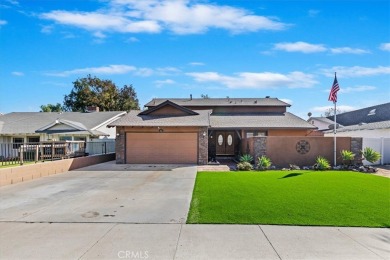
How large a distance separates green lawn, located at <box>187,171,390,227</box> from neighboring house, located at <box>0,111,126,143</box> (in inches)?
651

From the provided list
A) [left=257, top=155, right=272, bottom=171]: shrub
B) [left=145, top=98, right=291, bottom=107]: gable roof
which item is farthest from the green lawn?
[left=145, top=98, right=291, bottom=107]: gable roof

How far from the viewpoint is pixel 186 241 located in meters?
4.91

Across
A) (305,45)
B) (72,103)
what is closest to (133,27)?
(305,45)

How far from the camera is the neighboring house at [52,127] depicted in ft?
77.8

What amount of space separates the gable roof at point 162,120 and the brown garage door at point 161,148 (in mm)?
820

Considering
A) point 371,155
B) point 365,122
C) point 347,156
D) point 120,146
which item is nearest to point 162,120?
point 120,146

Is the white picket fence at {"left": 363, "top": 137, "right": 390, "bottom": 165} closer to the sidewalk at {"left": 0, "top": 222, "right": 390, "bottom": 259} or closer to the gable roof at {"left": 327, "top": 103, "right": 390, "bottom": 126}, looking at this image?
the gable roof at {"left": 327, "top": 103, "right": 390, "bottom": 126}

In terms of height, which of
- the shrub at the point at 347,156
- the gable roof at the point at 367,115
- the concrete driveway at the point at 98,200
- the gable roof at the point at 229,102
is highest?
the gable roof at the point at 229,102

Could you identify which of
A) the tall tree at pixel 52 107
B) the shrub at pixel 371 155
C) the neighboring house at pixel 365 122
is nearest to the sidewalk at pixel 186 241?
the shrub at pixel 371 155

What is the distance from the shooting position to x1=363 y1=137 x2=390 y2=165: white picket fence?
Answer: 1729 centimetres

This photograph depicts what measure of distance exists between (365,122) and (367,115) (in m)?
1.63

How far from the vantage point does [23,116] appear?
2883cm

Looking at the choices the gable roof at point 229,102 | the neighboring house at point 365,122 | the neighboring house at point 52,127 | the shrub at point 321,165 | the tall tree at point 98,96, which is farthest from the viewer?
the tall tree at point 98,96

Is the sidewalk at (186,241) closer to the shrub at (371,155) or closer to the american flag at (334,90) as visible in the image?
the american flag at (334,90)
